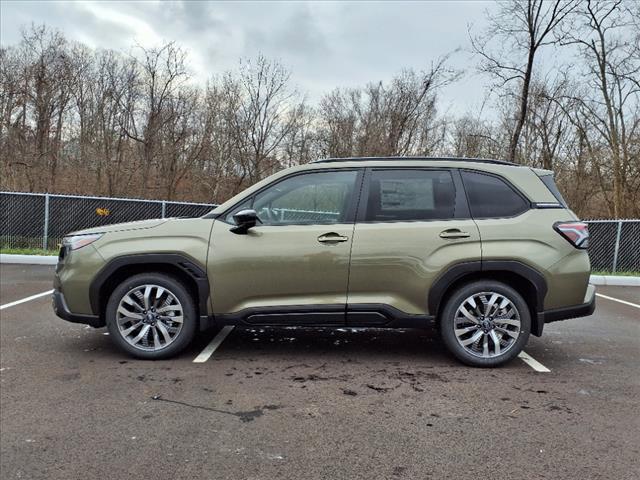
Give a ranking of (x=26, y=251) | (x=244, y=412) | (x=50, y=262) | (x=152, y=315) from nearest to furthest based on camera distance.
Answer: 1. (x=244, y=412)
2. (x=152, y=315)
3. (x=50, y=262)
4. (x=26, y=251)

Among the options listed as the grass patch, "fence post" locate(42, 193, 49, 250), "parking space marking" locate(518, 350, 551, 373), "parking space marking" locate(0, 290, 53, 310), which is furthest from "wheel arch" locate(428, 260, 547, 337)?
"fence post" locate(42, 193, 49, 250)

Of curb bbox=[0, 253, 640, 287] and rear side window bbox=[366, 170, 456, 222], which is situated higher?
rear side window bbox=[366, 170, 456, 222]

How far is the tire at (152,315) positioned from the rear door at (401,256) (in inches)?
58.8

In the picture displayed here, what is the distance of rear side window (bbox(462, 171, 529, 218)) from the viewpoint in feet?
14.1

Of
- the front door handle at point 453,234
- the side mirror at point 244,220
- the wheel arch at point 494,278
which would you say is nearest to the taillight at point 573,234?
the wheel arch at point 494,278

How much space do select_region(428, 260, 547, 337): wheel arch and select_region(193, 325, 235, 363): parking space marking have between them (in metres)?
2.12

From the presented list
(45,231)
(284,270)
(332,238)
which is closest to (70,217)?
(45,231)

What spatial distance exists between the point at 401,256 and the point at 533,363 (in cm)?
166

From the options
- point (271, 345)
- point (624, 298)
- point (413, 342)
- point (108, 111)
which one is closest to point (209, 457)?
point (271, 345)

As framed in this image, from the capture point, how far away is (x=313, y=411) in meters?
3.34

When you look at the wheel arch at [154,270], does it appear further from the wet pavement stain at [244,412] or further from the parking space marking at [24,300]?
the parking space marking at [24,300]

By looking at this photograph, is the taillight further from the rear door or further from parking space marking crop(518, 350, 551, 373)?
parking space marking crop(518, 350, 551, 373)

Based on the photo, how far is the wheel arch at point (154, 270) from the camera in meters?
4.25

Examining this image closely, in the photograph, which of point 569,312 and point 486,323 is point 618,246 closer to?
point 569,312
